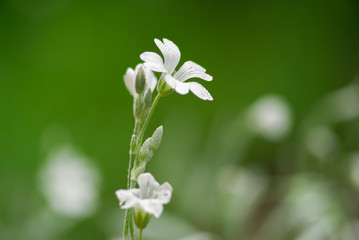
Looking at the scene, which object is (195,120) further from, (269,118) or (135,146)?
(135,146)

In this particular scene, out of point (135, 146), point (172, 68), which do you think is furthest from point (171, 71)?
point (135, 146)

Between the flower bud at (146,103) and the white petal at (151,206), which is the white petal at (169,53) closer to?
the flower bud at (146,103)

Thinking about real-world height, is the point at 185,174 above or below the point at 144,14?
below

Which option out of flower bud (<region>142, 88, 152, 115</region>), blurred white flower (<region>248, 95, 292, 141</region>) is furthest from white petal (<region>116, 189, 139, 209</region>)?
blurred white flower (<region>248, 95, 292, 141</region>)

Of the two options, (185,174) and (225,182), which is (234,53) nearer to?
(185,174)

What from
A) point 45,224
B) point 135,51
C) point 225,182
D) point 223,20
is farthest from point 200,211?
point 223,20

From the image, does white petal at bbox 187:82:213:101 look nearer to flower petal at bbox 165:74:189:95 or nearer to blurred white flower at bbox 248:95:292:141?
flower petal at bbox 165:74:189:95

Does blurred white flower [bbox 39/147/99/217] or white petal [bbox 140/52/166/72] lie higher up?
blurred white flower [bbox 39/147/99/217]
